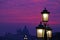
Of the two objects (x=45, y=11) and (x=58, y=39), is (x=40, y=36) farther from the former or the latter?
(x=58, y=39)

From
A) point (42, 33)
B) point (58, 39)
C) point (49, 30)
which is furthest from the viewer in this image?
point (58, 39)

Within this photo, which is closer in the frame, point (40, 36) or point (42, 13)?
point (42, 13)

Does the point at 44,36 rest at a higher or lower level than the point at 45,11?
lower

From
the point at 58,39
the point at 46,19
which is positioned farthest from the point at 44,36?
the point at 58,39

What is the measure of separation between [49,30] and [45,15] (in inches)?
240

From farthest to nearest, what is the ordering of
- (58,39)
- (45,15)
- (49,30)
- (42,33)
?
(58,39)
(49,30)
(42,33)
(45,15)

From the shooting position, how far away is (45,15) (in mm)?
19109

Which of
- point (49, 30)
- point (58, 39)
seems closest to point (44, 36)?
point (49, 30)

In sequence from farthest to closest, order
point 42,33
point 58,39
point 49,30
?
1. point 58,39
2. point 49,30
3. point 42,33

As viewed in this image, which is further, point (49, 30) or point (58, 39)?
point (58, 39)

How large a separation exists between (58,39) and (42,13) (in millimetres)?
39495

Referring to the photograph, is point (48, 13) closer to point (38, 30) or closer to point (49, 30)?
point (38, 30)

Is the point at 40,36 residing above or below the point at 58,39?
below

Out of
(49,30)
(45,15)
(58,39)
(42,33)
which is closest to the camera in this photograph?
(45,15)
